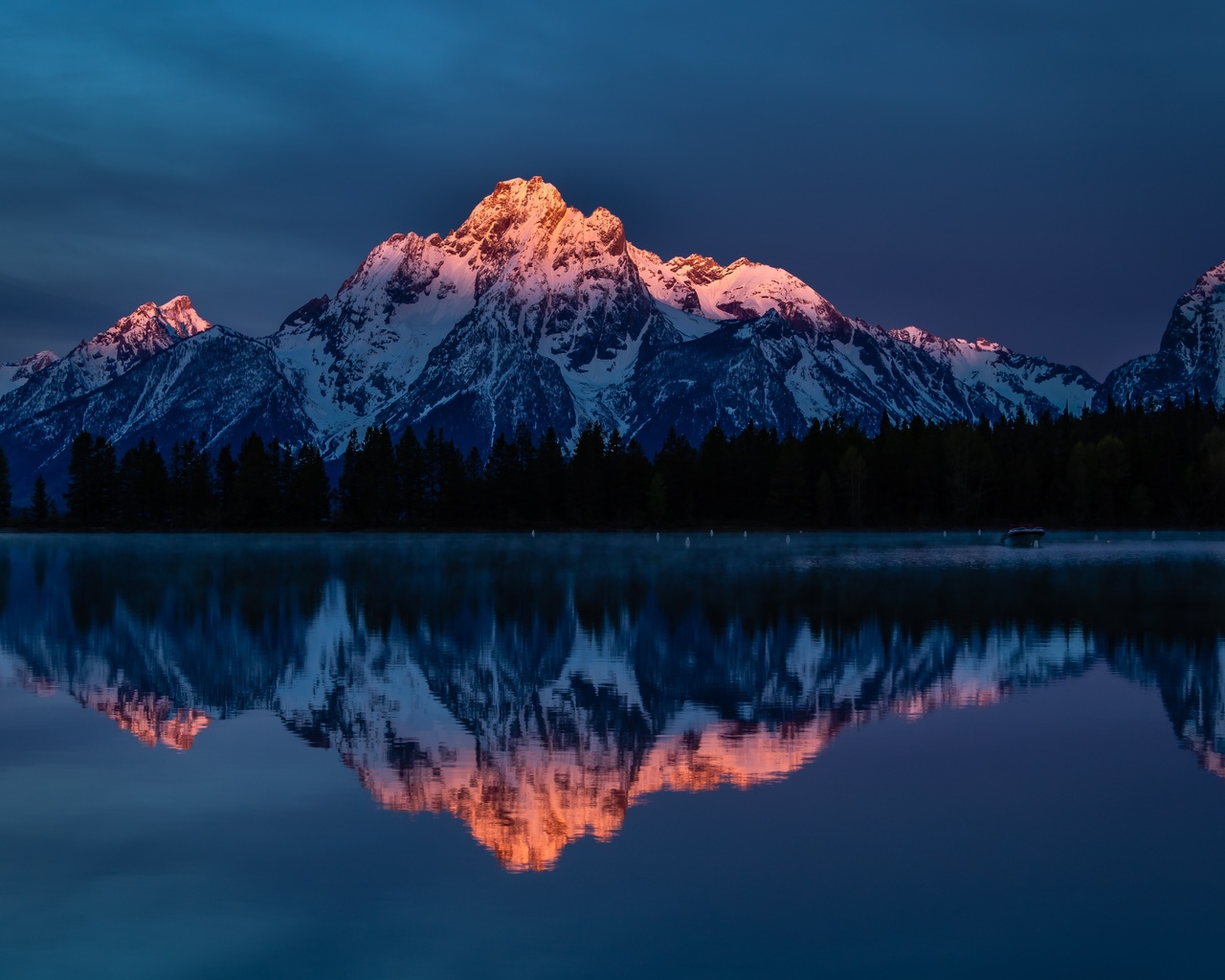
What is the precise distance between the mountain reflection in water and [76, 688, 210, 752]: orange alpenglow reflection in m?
0.13

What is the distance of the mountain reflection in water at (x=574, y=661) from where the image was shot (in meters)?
27.9

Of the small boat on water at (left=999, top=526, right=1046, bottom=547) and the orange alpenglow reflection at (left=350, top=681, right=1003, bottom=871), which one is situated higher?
the small boat on water at (left=999, top=526, right=1046, bottom=547)

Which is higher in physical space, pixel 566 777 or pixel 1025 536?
pixel 1025 536

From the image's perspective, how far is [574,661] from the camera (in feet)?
148

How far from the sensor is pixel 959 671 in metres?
42.3

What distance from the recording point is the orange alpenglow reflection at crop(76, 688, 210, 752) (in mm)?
31750

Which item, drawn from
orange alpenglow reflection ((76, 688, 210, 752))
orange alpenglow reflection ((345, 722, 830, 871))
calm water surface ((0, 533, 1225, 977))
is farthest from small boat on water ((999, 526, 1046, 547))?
orange alpenglow reflection ((345, 722, 830, 871))

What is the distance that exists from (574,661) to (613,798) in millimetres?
20134

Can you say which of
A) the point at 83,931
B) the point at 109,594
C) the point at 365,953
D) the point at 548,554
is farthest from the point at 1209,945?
the point at 548,554

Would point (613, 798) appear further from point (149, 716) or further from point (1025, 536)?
point (1025, 536)

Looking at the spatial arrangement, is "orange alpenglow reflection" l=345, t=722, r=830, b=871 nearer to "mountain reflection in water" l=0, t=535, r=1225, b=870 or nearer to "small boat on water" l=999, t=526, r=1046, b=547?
"mountain reflection in water" l=0, t=535, r=1225, b=870

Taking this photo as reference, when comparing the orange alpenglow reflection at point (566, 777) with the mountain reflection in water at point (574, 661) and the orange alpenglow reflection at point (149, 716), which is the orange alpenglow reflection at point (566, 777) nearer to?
the mountain reflection in water at point (574, 661)

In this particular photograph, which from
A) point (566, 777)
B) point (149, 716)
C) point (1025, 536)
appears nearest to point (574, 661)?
point (149, 716)

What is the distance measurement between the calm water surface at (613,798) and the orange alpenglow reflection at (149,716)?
8.3 inches
